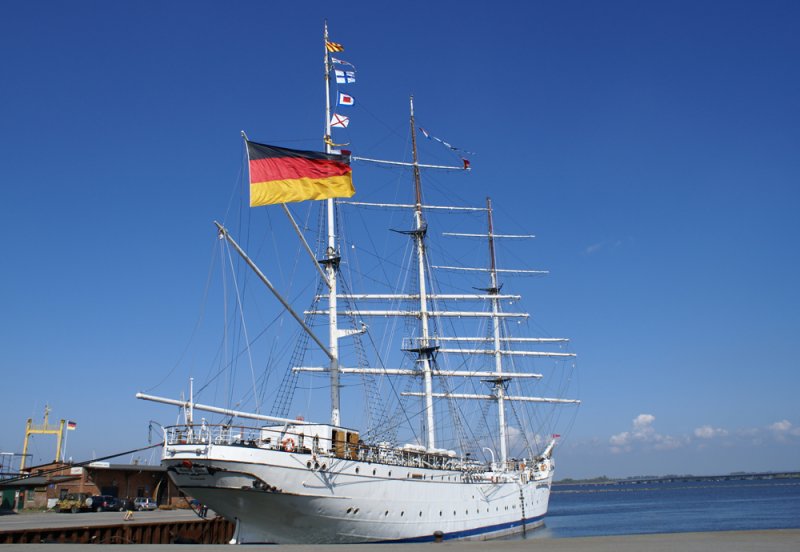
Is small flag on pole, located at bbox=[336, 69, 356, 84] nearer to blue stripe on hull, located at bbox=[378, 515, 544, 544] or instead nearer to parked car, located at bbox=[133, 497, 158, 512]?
blue stripe on hull, located at bbox=[378, 515, 544, 544]

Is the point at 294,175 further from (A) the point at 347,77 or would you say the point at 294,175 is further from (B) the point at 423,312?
(B) the point at 423,312

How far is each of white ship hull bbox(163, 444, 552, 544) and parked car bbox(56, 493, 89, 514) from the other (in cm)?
2353

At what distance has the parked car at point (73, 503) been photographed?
4355 cm

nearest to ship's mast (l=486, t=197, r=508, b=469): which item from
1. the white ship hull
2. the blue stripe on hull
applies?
the blue stripe on hull

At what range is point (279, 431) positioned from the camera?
25406mm

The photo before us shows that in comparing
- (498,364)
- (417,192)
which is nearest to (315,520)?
(417,192)

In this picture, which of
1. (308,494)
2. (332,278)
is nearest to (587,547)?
(308,494)

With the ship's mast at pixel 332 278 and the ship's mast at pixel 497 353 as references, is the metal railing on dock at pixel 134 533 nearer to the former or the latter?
the ship's mast at pixel 332 278

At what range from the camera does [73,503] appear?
44.8m

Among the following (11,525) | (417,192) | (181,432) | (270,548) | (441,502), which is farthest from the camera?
(417,192)

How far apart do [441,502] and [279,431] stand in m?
12.5

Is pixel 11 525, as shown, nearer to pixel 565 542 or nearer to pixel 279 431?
pixel 279 431

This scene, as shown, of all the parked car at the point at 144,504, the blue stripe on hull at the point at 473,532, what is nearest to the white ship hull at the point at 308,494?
the blue stripe on hull at the point at 473,532

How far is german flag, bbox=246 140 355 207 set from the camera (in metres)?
28.4
